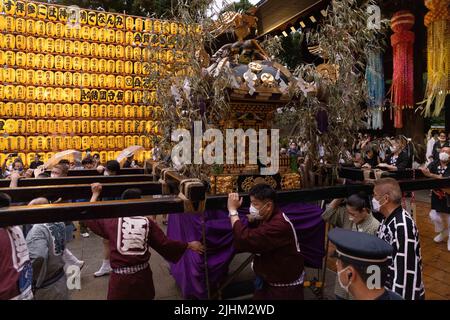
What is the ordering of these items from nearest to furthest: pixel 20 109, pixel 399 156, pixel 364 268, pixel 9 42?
pixel 364 268
pixel 399 156
pixel 9 42
pixel 20 109

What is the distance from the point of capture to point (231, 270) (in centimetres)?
515

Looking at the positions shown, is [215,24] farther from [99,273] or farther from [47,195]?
[99,273]

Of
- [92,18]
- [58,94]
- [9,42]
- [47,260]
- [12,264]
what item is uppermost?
[92,18]


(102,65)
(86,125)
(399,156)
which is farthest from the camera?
(102,65)

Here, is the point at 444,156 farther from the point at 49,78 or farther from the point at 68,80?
the point at 49,78

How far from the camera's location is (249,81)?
144 inches

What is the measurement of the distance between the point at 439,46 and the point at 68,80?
39.0 ft

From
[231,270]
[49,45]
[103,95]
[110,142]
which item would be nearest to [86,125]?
[110,142]

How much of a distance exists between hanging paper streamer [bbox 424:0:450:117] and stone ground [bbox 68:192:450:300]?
3.96 meters

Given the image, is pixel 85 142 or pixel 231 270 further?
pixel 85 142

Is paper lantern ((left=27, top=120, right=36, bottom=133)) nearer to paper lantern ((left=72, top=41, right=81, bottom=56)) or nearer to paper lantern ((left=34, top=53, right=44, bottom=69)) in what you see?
paper lantern ((left=34, top=53, right=44, bottom=69))

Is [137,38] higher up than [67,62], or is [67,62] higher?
[137,38]

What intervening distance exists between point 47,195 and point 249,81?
Result: 2.52 m

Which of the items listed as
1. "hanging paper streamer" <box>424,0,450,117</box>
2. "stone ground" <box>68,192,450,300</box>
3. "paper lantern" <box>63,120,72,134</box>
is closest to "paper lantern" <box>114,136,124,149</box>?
"paper lantern" <box>63,120,72,134</box>
